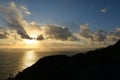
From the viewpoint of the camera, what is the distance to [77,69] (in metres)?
40.1

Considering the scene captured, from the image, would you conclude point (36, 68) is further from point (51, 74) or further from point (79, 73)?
point (79, 73)

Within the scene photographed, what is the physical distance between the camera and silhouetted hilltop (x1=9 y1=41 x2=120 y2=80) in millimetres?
33938

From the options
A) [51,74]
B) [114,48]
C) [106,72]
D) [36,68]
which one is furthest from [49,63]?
[114,48]

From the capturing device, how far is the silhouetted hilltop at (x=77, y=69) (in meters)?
33.9

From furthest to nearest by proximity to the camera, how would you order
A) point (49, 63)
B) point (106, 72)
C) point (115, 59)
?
point (49, 63)
point (115, 59)
point (106, 72)

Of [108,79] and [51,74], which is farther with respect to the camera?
[51,74]

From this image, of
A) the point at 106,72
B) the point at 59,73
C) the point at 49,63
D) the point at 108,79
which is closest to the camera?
the point at 108,79

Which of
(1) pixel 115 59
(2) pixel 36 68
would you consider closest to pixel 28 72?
(2) pixel 36 68

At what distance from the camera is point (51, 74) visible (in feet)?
140

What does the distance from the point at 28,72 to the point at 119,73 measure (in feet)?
82.2

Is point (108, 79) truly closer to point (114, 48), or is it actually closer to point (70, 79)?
point (70, 79)

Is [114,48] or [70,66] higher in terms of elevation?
[114,48]

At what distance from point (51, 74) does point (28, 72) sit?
10131 millimetres

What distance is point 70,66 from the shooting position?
4347 cm
